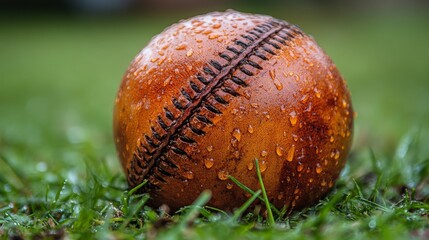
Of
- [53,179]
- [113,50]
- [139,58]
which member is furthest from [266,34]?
[113,50]

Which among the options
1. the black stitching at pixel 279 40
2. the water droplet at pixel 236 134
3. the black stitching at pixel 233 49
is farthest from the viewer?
the black stitching at pixel 279 40

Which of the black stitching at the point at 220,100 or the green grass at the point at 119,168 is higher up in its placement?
the black stitching at the point at 220,100

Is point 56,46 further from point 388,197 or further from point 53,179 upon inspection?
point 388,197

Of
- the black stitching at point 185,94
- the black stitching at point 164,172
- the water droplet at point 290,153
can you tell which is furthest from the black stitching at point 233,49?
the black stitching at point 164,172

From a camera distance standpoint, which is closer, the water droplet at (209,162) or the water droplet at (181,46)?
the water droplet at (209,162)

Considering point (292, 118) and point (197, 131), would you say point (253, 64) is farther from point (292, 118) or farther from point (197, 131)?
point (197, 131)

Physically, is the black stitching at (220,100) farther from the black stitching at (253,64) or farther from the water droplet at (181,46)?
the water droplet at (181,46)
